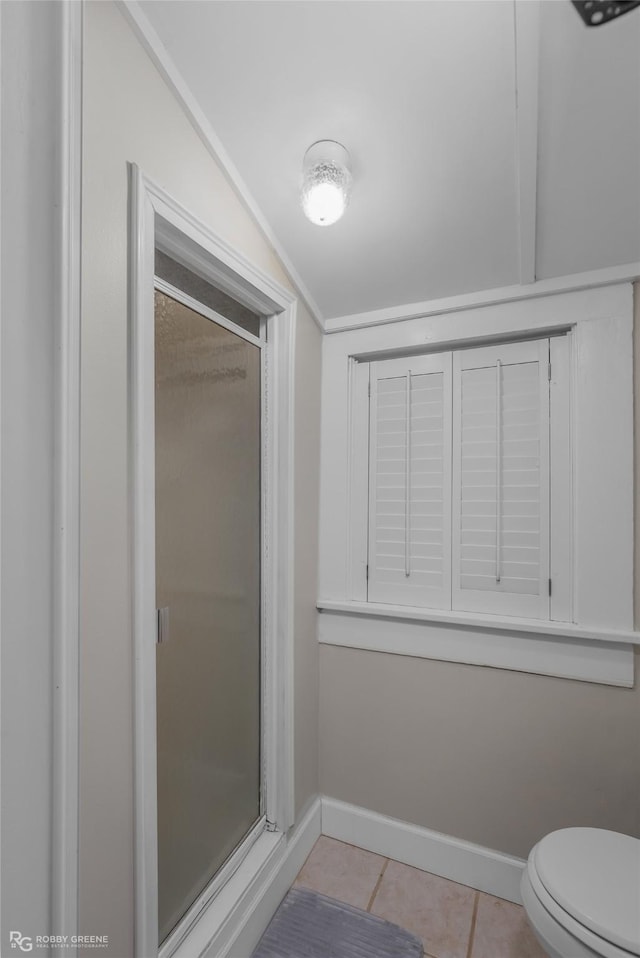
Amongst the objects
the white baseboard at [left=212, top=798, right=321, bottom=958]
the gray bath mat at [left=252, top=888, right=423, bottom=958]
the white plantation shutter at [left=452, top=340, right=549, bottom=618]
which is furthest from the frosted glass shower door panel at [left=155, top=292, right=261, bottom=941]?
the white plantation shutter at [left=452, top=340, right=549, bottom=618]

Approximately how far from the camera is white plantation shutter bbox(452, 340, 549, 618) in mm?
1472

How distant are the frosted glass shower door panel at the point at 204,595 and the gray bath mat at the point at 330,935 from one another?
0.86 feet

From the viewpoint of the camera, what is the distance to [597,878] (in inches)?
39.2

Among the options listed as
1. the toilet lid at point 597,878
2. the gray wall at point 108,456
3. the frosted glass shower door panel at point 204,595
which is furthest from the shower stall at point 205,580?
the toilet lid at point 597,878

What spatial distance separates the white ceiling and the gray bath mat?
1989mm

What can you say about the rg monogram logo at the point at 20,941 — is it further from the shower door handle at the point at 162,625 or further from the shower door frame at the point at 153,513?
the shower door handle at the point at 162,625

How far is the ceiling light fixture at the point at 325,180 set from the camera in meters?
1.07

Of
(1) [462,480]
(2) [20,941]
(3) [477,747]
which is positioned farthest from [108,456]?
(3) [477,747]

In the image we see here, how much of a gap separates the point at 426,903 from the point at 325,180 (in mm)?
2076

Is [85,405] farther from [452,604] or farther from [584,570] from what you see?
[584,570]

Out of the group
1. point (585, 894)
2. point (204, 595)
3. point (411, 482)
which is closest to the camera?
point (585, 894)

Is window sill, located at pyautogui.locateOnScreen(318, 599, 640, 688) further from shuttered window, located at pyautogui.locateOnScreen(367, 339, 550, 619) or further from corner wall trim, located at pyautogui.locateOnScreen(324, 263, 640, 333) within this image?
corner wall trim, located at pyautogui.locateOnScreen(324, 263, 640, 333)

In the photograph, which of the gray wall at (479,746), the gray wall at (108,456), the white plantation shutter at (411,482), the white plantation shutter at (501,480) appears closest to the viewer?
the gray wall at (108,456)

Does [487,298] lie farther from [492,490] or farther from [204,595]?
[204,595]
